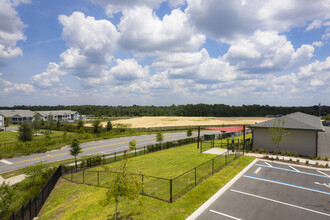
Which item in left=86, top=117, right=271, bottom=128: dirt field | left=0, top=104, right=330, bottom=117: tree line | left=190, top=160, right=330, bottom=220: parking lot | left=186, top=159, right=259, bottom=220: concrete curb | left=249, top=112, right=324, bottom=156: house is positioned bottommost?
left=86, top=117, right=271, bottom=128: dirt field

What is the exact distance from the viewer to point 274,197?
12.3 m

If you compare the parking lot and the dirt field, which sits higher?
the parking lot

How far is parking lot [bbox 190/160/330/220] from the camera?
10273 mm

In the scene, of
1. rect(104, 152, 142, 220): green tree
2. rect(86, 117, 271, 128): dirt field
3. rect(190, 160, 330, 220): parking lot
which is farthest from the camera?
rect(86, 117, 271, 128): dirt field

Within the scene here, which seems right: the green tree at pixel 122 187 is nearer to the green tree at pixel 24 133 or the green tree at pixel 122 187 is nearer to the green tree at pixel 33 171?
the green tree at pixel 33 171

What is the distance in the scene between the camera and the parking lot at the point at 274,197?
33.7 feet

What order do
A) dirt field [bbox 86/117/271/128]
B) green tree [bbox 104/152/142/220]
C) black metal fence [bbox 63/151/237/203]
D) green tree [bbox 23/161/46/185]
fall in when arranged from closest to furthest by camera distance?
1. green tree [bbox 104/152/142/220]
2. black metal fence [bbox 63/151/237/203]
3. green tree [bbox 23/161/46/185]
4. dirt field [bbox 86/117/271/128]

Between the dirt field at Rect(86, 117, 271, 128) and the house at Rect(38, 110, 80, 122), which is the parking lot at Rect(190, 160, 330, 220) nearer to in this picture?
the dirt field at Rect(86, 117, 271, 128)

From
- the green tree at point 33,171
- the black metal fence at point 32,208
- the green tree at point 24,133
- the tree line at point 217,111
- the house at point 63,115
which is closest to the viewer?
the black metal fence at point 32,208

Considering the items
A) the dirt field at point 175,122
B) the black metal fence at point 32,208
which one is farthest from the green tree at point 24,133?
the dirt field at point 175,122

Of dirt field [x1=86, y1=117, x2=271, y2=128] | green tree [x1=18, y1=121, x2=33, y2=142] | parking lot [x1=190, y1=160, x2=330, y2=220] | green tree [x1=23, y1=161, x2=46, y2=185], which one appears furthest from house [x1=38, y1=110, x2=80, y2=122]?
parking lot [x1=190, y1=160, x2=330, y2=220]

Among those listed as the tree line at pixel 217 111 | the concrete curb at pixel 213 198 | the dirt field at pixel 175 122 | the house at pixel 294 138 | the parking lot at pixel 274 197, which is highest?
the tree line at pixel 217 111

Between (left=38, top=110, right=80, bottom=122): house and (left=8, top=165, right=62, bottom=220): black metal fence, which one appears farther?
(left=38, top=110, right=80, bottom=122): house

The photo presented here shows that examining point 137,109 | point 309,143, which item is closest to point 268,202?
point 309,143
